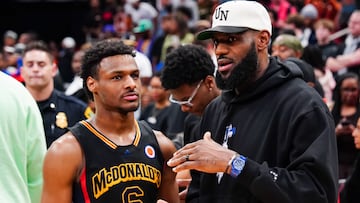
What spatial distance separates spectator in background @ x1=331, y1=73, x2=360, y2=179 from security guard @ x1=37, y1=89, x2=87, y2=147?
2.55 metres

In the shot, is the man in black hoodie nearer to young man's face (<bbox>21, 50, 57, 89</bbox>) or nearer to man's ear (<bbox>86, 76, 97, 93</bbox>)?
man's ear (<bbox>86, 76, 97, 93</bbox>)

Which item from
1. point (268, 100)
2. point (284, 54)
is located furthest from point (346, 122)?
point (268, 100)

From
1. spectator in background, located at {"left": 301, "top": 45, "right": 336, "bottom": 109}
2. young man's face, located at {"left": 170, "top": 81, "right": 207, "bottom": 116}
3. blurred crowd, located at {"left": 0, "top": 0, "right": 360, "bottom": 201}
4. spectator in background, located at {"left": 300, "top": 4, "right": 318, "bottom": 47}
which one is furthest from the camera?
spectator in background, located at {"left": 300, "top": 4, "right": 318, "bottom": 47}

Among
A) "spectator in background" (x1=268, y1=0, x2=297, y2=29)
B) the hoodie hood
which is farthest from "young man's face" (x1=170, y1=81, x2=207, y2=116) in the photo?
"spectator in background" (x1=268, y1=0, x2=297, y2=29)

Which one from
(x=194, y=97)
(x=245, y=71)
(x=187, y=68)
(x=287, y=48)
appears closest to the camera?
(x=245, y=71)

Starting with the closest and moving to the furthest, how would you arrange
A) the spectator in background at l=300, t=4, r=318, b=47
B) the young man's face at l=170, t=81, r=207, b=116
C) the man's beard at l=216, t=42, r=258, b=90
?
the man's beard at l=216, t=42, r=258, b=90
the young man's face at l=170, t=81, r=207, b=116
the spectator in background at l=300, t=4, r=318, b=47

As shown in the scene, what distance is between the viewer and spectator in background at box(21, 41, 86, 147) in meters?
6.57

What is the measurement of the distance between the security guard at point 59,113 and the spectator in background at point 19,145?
208 cm

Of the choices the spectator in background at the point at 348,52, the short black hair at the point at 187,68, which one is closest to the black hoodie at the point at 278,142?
the short black hair at the point at 187,68

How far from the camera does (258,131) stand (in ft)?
12.2

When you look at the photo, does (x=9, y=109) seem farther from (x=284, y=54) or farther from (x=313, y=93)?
(x=284, y=54)

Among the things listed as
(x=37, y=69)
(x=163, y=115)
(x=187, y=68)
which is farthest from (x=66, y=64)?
(x=187, y=68)

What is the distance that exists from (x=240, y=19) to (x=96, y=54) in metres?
0.97

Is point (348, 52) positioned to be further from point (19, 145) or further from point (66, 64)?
point (19, 145)
